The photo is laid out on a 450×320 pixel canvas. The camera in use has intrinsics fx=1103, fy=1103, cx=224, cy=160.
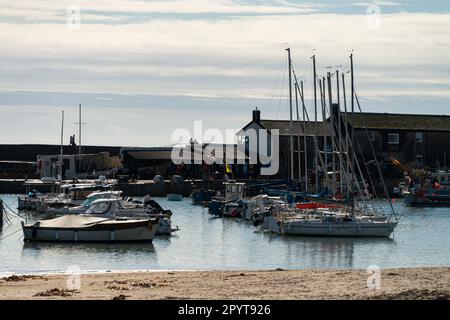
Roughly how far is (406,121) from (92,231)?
65.9m

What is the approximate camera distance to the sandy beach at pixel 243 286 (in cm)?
2442

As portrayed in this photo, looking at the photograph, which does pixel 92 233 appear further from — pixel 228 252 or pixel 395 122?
pixel 395 122

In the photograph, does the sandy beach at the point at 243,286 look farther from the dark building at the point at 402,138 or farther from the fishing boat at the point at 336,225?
the dark building at the point at 402,138

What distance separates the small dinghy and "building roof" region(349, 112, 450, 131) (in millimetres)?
59012

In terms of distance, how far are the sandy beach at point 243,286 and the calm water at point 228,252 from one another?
34.2 ft

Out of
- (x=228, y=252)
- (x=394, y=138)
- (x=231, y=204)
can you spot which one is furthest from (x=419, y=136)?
(x=228, y=252)

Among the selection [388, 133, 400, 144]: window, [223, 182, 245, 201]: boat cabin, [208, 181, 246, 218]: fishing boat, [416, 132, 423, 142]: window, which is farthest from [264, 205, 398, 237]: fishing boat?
[416, 132, 423, 142]: window

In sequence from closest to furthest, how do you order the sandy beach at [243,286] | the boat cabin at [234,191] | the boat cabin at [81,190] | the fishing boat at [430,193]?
the sandy beach at [243,286]
the boat cabin at [81,190]
the boat cabin at [234,191]
the fishing boat at [430,193]

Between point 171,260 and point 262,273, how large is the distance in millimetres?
14764

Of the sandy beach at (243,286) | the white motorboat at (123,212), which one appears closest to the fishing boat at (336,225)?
the white motorboat at (123,212)

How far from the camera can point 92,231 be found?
168ft

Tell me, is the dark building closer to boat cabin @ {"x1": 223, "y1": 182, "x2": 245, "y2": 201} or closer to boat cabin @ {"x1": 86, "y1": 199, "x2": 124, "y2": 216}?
boat cabin @ {"x1": 223, "y1": 182, "x2": 245, "y2": 201}

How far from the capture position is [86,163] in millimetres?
109062
